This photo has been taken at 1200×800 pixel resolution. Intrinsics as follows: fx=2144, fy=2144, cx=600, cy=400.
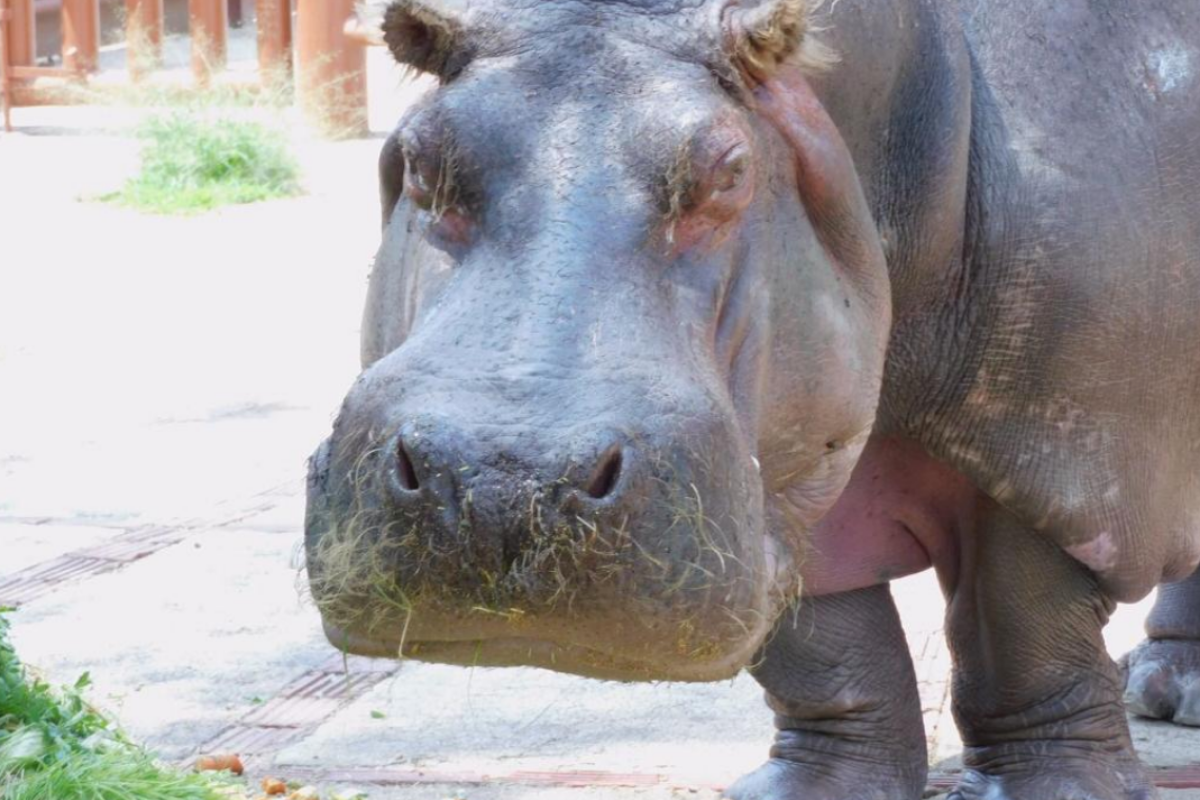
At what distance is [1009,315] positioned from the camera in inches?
137

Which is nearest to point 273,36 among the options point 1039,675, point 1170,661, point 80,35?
point 80,35

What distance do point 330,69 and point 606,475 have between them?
1235cm

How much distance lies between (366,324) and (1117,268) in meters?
1.22

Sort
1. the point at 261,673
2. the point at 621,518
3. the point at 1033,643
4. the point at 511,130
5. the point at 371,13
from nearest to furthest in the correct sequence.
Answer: the point at 621,518, the point at 511,130, the point at 371,13, the point at 1033,643, the point at 261,673

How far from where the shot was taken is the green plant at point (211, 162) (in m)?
12.5

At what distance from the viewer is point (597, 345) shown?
255 cm

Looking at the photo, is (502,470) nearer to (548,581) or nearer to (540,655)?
(548,581)

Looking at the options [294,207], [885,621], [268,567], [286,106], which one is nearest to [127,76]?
[286,106]

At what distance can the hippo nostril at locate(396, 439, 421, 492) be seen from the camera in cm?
249

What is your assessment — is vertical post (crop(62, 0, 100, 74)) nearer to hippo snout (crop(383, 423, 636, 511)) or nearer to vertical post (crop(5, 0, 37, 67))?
vertical post (crop(5, 0, 37, 67))

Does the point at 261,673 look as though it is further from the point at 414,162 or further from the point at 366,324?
the point at 414,162

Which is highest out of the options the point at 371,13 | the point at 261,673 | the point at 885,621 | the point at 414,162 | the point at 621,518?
the point at 371,13

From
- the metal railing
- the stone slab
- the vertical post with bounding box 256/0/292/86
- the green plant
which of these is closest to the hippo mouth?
the stone slab

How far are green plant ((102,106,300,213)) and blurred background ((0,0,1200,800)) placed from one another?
2 cm
